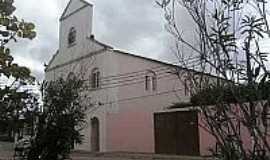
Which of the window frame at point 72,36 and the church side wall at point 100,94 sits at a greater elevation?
the window frame at point 72,36

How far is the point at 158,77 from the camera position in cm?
3734

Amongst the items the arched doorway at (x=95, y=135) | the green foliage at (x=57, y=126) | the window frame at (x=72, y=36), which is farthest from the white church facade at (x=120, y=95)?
the green foliage at (x=57, y=126)

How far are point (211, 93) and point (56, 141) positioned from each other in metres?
9.19

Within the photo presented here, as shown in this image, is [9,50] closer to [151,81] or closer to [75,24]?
[151,81]

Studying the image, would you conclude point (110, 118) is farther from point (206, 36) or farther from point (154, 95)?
point (206, 36)

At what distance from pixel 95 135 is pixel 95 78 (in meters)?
4.69

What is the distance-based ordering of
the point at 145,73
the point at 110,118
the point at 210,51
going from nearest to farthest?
the point at 210,51 < the point at 110,118 < the point at 145,73

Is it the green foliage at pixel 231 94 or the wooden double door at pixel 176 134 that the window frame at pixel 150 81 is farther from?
the green foliage at pixel 231 94

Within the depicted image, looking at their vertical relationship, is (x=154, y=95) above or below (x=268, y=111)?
above

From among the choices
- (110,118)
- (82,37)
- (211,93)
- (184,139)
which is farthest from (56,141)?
(82,37)

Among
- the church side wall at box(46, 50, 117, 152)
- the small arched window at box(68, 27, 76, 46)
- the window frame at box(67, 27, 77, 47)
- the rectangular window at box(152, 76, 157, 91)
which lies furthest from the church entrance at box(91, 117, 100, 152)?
the small arched window at box(68, 27, 76, 46)

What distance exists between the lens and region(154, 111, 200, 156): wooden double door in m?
28.3

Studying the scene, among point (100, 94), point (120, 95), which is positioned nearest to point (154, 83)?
point (120, 95)

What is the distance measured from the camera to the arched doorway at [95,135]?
35.3 metres
